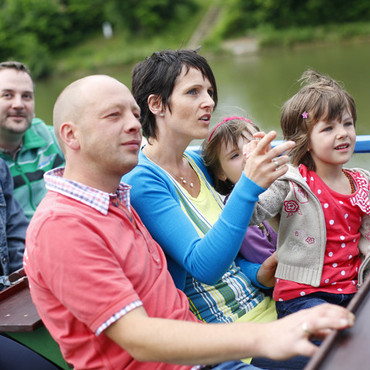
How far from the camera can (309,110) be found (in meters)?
1.71

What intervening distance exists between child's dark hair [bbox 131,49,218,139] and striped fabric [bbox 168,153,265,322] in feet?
0.90

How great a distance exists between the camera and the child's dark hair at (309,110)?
1.69 m

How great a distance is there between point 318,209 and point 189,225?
454 millimetres

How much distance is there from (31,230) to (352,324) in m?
0.70

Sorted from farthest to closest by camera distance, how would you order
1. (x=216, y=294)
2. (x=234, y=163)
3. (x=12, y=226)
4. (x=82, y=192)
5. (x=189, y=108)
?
(x=12, y=226) → (x=234, y=163) → (x=189, y=108) → (x=216, y=294) → (x=82, y=192)

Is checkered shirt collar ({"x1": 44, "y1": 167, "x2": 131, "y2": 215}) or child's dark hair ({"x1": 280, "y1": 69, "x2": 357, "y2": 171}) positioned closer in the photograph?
checkered shirt collar ({"x1": 44, "y1": 167, "x2": 131, "y2": 215})

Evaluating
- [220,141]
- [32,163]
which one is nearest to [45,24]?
[32,163]

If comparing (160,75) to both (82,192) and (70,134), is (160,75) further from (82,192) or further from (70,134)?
(82,192)

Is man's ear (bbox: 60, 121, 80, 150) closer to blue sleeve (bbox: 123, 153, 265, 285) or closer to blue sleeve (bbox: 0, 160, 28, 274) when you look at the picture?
blue sleeve (bbox: 123, 153, 265, 285)

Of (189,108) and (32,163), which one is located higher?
(189,108)

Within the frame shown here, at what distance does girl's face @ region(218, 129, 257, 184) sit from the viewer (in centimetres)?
195

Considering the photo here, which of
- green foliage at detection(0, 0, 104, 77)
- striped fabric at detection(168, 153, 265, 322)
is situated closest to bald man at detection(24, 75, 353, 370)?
striped fabric at detection(168, 153, 265, 322)

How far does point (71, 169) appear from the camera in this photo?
4.18ft

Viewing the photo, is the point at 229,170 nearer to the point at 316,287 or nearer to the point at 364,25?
the point at 316,287
